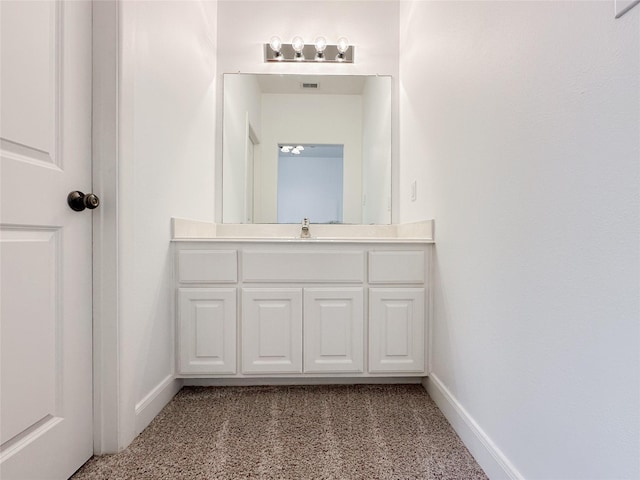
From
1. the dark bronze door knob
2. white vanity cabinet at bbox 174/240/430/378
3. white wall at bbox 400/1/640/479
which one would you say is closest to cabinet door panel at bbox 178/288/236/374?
white vanity cabinet at bbox 174/240/430/378

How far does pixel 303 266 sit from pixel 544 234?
1026mm

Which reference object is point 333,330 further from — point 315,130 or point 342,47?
point 342,47

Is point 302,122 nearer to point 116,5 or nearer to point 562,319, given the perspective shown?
point 116,5

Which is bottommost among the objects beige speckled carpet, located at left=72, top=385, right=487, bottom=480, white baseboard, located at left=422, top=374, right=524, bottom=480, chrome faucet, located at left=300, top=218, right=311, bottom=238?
beige speckled carpet, located at left=72, top=385, right=487, bottom=480

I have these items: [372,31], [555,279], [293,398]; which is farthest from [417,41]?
[293,398]

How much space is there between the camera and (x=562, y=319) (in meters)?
0.73

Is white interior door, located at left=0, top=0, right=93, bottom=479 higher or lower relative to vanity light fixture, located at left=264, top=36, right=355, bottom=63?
lower

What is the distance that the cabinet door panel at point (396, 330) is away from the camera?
158 centimetres

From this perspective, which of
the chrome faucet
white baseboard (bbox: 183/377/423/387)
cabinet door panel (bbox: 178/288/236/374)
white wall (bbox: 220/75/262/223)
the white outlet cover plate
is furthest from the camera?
white wall (bbox: 220/75/262/223)

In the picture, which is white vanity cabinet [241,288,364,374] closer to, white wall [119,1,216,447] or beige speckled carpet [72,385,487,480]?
beige speckled carpet [72,385,487,480]

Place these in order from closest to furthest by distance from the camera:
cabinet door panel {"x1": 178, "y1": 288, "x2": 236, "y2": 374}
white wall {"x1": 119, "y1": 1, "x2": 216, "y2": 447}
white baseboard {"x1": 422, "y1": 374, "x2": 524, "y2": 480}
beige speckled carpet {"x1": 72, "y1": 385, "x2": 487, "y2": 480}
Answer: white baseboard {"x1": 422, "y1": 374, "x2": 524, "y2": 480} < beige speckled carpet {"x1": 72, "y1": 385, "x2": 487, "y2": 480} < white wall {"x1": 119, "y1": 1, "x2": 216, "y2": 447} < cabinet door panel {"x1": 178, "y1": 288, "x2": 236, "y2": 374}

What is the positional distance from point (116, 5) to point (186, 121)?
63 centimetres

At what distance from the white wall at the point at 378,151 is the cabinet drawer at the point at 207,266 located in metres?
0.98

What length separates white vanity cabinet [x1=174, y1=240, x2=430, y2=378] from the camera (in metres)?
1.56
